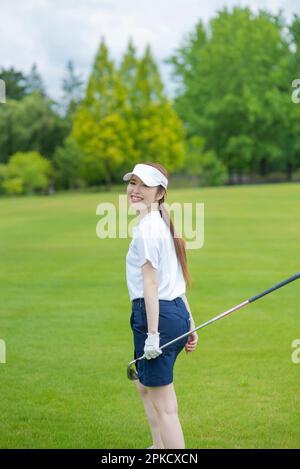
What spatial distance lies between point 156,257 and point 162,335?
0.46m

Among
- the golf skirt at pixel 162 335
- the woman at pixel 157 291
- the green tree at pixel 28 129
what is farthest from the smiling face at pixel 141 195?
the green tree at pixel 28 129

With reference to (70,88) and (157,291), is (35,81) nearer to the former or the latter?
(70,88)

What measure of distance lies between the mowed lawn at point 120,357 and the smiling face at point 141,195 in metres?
1.80

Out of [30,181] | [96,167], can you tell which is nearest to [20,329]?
[30,181]

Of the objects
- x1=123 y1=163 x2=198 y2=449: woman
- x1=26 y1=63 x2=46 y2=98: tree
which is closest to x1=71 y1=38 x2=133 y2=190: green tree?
x1=26 y1=63 x2=46 y2=98: tree

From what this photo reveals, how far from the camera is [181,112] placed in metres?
81.6

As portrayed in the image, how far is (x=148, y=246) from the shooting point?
4.32 meters

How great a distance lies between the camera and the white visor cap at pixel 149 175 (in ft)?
14.8

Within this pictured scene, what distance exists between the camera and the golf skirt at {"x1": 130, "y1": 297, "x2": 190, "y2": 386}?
4.41 meters

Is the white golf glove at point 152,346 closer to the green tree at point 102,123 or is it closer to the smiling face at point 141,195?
the smiling face at point 141,195

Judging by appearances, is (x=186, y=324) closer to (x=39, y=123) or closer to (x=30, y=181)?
(x=30, y=181)

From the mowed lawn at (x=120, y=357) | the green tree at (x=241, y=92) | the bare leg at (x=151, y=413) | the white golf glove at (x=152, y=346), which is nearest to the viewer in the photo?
the white golf glove at (x=152, y=346)

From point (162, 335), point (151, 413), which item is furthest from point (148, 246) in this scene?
point (151, 413)
